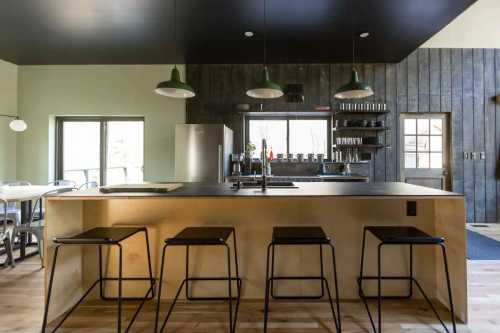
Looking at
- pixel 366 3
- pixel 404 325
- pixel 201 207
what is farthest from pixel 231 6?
pixel 404 325

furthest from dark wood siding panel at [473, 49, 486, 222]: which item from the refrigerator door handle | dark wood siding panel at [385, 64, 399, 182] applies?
the refrigerator door handle

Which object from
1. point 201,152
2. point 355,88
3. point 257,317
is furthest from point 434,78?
point 257,317

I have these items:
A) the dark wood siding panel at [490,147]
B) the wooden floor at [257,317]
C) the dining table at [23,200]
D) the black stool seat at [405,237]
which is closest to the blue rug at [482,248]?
the wooden floor at [257,317]

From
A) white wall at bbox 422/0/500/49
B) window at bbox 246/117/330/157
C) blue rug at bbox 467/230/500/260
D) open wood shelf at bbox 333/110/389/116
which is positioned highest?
white wall at bbox 422/0/500/49

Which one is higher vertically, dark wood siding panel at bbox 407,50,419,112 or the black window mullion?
dark wood siding panel at bbox 407,50,419,112

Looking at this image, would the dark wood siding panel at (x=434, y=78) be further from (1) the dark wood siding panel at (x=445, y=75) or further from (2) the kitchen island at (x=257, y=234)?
(2) the kitchen island at (x=257, y=234)

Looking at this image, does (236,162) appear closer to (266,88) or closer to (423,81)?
(266,88)

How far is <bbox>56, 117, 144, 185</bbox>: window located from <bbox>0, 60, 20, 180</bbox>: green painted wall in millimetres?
711

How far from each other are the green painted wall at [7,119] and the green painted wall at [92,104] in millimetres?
88

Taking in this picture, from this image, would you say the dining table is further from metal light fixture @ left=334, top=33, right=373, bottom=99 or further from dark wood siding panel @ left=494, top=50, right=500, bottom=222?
dark wood siding panel @ left=494, top=50, right=500, bottom=222

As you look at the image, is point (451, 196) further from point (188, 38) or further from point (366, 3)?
point (188, 38)

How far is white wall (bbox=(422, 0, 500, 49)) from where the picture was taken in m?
5.20

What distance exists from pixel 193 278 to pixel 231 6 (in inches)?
113

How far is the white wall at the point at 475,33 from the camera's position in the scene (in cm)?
520
